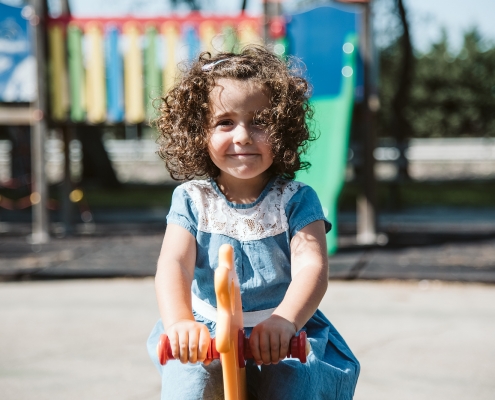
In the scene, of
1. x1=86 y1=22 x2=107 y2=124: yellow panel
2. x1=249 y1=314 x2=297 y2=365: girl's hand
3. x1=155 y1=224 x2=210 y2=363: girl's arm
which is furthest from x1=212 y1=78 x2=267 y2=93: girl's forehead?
x1=86 y1=22 x2=107 y2=124: yellow panel

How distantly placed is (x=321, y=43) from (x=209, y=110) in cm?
423

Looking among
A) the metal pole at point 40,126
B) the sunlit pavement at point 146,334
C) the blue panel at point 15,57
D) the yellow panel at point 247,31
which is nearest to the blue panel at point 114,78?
the metal pole at point 40,126

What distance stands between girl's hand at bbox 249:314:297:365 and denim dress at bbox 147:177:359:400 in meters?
0.27

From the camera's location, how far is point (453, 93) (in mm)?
33188

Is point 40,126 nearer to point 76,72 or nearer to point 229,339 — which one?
point 76,72

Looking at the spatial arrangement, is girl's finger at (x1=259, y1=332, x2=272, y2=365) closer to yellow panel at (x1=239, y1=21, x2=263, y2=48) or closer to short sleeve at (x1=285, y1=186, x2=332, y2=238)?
short sleeve at (x1=285, y1=186, x2=332, y2=238)

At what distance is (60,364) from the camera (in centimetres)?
304

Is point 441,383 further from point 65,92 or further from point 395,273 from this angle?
point 65,92

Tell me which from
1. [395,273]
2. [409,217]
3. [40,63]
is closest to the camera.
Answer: [395,273]

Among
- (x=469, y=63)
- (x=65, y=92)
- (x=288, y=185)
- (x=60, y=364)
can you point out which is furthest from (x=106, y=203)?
(x=469, y=63)

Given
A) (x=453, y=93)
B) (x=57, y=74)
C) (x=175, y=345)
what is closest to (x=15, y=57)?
(x=57, y=74)

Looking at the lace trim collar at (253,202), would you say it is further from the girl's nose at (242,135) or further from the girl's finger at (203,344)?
the girl's finger at (203,344)

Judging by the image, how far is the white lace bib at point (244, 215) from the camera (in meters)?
1.73

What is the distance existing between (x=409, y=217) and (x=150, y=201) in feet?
14.6
